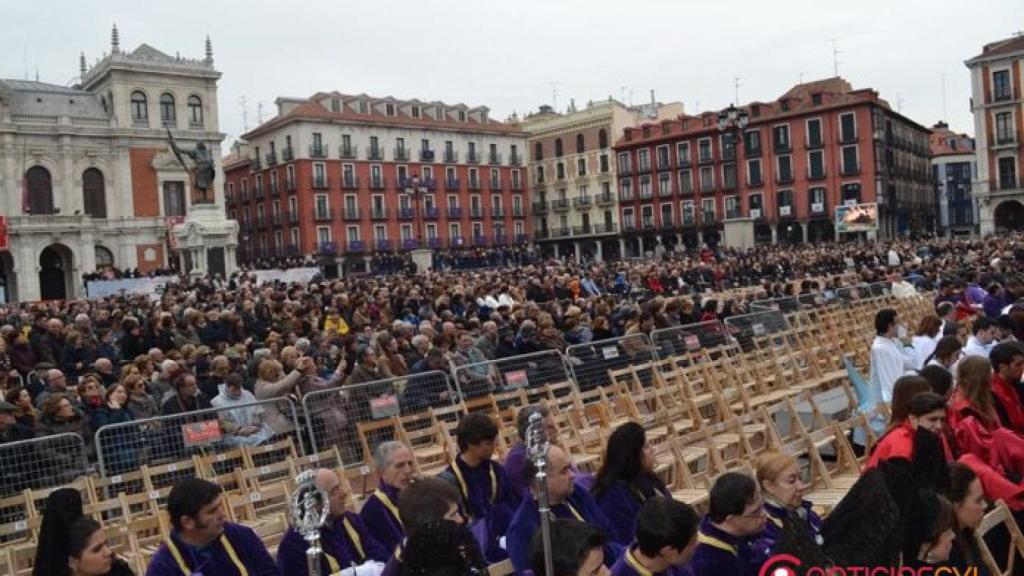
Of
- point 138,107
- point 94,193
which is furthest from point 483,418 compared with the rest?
point 138,107

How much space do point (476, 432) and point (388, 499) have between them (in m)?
0.69

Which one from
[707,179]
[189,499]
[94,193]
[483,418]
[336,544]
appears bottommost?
[336,544]

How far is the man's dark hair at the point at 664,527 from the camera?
12.3ft

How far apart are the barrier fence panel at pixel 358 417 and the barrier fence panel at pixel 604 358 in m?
2.56

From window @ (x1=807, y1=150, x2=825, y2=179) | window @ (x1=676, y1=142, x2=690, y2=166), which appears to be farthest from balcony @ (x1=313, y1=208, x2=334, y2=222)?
window @ (x1=807, y1=150, x2=825, y2=179)

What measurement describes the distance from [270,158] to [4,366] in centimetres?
5268

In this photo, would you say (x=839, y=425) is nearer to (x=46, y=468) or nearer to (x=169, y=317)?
(x=46, y=468)

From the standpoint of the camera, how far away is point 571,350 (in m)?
11.0

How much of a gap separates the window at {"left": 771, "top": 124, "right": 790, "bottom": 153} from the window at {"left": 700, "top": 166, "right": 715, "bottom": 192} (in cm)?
482

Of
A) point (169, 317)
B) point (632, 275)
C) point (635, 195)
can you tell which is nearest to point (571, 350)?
point (169, 317)

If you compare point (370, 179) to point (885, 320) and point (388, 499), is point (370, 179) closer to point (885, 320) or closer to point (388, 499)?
point (885, 320)

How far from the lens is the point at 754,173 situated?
62.2 metres

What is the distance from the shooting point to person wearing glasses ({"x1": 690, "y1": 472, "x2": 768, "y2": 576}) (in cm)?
398

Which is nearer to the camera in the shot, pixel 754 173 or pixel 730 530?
pixel 730 530
